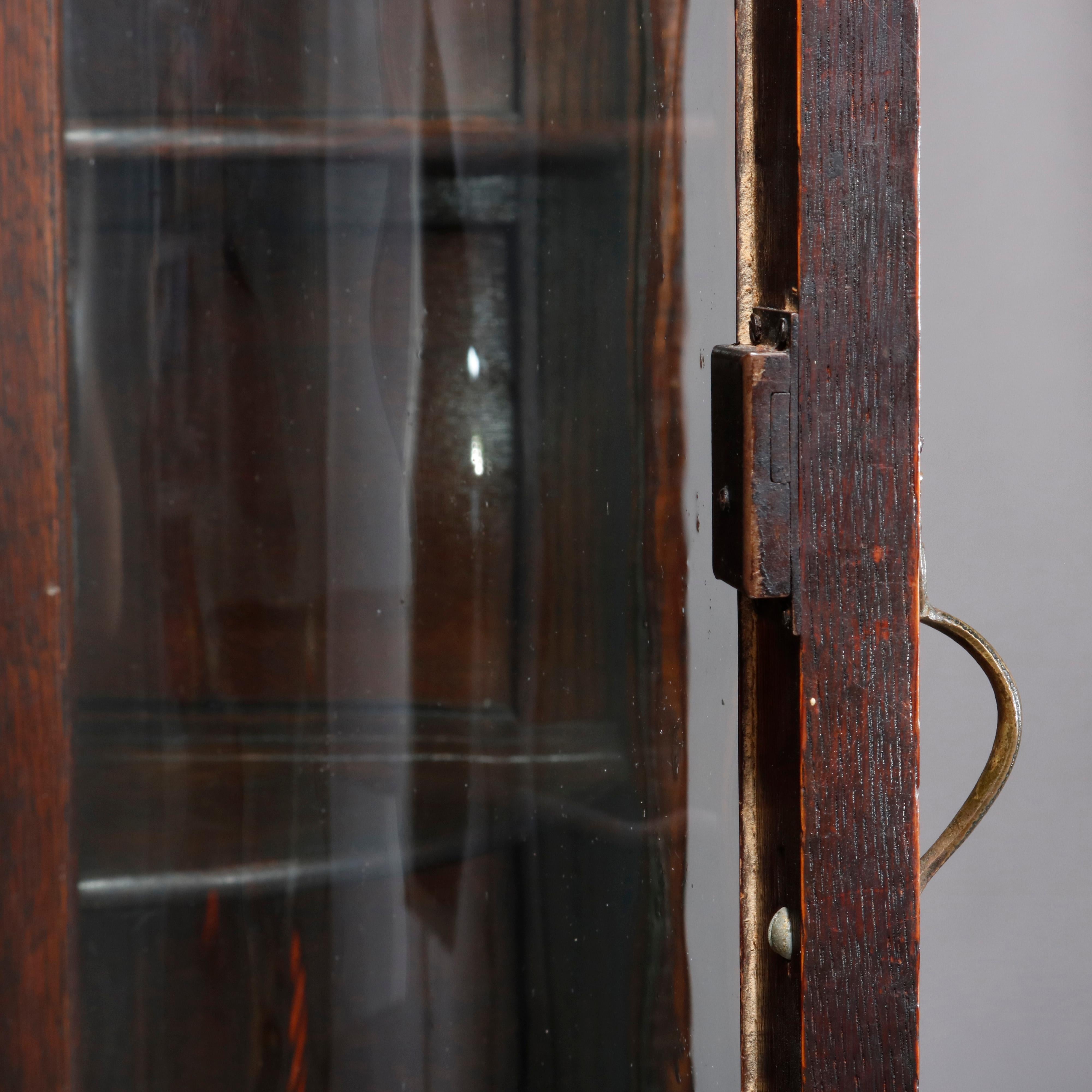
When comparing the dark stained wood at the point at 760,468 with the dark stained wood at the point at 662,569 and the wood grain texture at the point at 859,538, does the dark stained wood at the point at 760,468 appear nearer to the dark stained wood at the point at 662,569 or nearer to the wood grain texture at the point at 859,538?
the wood grain texture at the point at 859,538

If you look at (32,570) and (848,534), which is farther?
(32,570)

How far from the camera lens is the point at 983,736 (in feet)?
3.83

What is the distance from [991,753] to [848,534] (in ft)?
0.29

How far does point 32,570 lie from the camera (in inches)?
16.0

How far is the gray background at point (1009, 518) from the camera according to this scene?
1.11 metres

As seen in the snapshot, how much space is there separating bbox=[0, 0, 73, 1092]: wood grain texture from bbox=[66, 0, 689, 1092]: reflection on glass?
1 centimetres

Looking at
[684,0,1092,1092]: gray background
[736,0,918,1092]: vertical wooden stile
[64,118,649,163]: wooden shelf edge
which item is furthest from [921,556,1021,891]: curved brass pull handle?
[684,0,1092,1092]: gray background

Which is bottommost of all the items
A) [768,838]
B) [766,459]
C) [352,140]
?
[768,838]

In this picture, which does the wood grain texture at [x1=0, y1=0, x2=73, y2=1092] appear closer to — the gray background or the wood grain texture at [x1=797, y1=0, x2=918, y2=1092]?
the wood grain texture at [x1=797, y1=0, x2=918, y2=1092]

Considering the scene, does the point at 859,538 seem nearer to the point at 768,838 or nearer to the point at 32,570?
the point at 768,838

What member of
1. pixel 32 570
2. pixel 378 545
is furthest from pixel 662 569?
pixel 32 570

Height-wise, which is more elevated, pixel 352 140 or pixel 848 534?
pixel 352 140

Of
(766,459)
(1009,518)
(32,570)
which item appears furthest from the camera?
(1009,518)

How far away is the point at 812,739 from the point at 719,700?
107 millimetres
